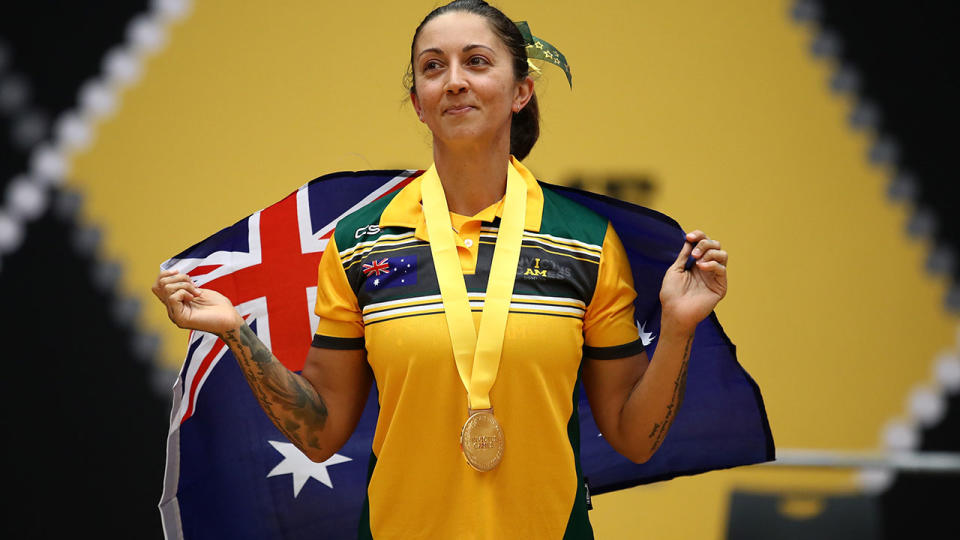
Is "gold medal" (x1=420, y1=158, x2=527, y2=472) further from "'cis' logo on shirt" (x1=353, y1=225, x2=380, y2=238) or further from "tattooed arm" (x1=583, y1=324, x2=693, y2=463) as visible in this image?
"tattooed arm" (x1=583, y1=324, x2=693, y2=463)

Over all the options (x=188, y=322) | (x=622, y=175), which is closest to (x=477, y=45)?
(x=188, y=322)

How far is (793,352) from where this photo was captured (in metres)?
3.78

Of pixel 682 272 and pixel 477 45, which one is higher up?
pixel 477 45

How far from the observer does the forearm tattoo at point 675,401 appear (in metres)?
1.73

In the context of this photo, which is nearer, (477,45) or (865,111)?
(477,45)

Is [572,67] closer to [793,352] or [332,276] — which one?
[793,352]

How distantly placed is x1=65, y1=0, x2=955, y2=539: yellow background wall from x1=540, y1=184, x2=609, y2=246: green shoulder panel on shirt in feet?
6.32

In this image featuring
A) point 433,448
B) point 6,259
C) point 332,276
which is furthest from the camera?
point 6,259

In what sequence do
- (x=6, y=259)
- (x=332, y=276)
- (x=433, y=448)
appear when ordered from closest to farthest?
(x=433, y=448) → (x=332, y=276) → (x=6, y=259)

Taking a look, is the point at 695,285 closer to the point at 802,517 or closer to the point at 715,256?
the point at 715,256

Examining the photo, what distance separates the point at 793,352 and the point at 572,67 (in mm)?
1401

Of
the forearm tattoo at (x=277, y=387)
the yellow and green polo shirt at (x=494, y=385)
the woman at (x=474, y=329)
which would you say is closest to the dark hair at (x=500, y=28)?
the woman at (x=474, y=329)

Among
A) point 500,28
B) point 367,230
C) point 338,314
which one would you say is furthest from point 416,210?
point 500,28

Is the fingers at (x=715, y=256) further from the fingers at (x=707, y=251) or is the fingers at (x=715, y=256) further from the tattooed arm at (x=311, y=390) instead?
the tattooed arm at (x=311, y=390)
